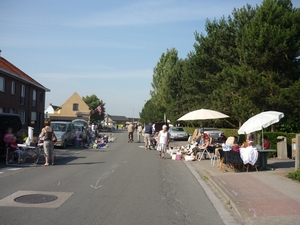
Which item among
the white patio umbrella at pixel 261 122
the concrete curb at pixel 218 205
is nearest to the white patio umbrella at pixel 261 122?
the white patio umbrella at pixel 261 122

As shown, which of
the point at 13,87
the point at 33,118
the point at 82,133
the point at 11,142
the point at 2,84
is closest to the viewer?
the point at 11,142

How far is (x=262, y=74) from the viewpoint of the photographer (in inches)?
872

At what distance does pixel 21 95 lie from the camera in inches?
1476

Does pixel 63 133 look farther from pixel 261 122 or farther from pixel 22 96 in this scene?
pixel 22 96

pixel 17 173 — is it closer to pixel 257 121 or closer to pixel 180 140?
pixel 257 121

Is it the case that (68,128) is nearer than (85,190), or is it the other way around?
(85,190)

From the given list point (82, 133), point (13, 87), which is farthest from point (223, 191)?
point (13, 87)

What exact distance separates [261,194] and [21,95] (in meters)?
32.8

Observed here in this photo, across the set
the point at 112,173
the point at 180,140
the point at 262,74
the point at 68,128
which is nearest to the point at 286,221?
the point at 112,173

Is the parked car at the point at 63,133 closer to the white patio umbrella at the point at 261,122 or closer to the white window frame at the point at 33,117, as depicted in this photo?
the white patio umbrella at the point at 261,122

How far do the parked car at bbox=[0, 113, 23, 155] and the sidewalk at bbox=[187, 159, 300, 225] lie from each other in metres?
7.97

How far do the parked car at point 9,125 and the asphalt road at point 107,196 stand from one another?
1897mm

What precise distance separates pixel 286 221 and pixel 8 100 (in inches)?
1219

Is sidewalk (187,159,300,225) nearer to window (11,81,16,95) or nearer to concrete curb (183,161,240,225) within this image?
concrete curb (183,161,240,225)
